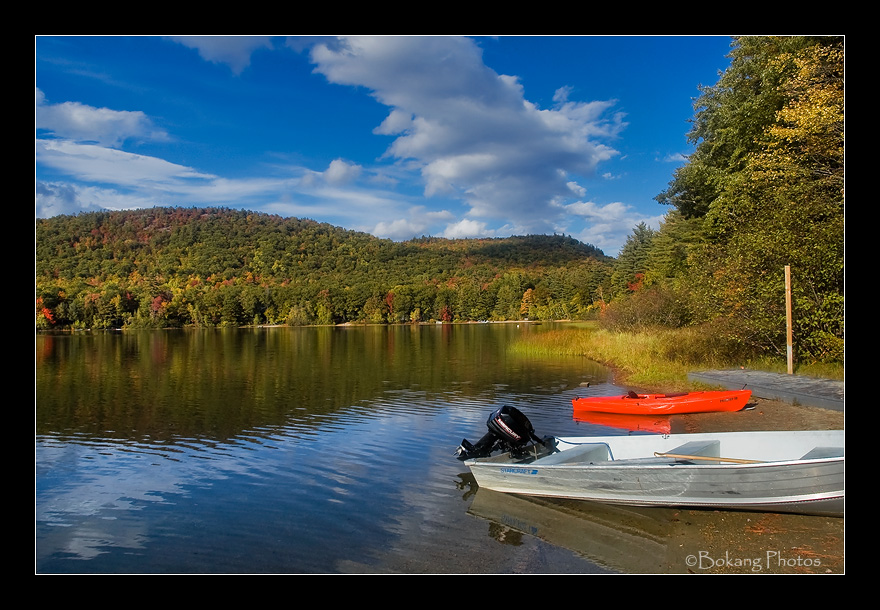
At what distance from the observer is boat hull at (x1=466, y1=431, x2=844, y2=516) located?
276 inches

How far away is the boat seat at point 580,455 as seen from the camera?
895 centimetres

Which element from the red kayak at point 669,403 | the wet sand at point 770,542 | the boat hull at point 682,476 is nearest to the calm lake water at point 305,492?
the boat hull at point 682,476

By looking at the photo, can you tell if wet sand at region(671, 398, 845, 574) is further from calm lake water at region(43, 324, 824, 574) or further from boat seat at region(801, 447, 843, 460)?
boat seat at region(801, 447, 843, 460)

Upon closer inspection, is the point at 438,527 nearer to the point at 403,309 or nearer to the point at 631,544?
the point at 631,544

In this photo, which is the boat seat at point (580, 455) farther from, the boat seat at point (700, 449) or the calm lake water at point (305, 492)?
the boat seat at point (700, 449)

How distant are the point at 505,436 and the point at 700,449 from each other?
3.00 metres

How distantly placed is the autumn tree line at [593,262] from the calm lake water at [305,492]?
4164 mm

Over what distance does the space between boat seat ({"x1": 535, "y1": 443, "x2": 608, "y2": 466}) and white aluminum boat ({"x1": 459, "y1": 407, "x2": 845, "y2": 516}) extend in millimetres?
16

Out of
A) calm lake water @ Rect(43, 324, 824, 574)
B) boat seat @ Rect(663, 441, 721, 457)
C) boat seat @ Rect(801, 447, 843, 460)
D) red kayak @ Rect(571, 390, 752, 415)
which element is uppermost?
boat seat @ Rect(801, 447, 843, 460)

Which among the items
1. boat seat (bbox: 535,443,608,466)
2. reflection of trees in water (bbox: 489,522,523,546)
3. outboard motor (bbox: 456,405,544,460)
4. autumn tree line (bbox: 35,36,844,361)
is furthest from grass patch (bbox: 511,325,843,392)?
reflection of trees in water (bbox: 489,522,523,546)

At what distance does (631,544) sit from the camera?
713cm

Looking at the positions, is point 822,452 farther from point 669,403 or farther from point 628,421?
point 628,421

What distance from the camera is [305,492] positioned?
956 centimetres
